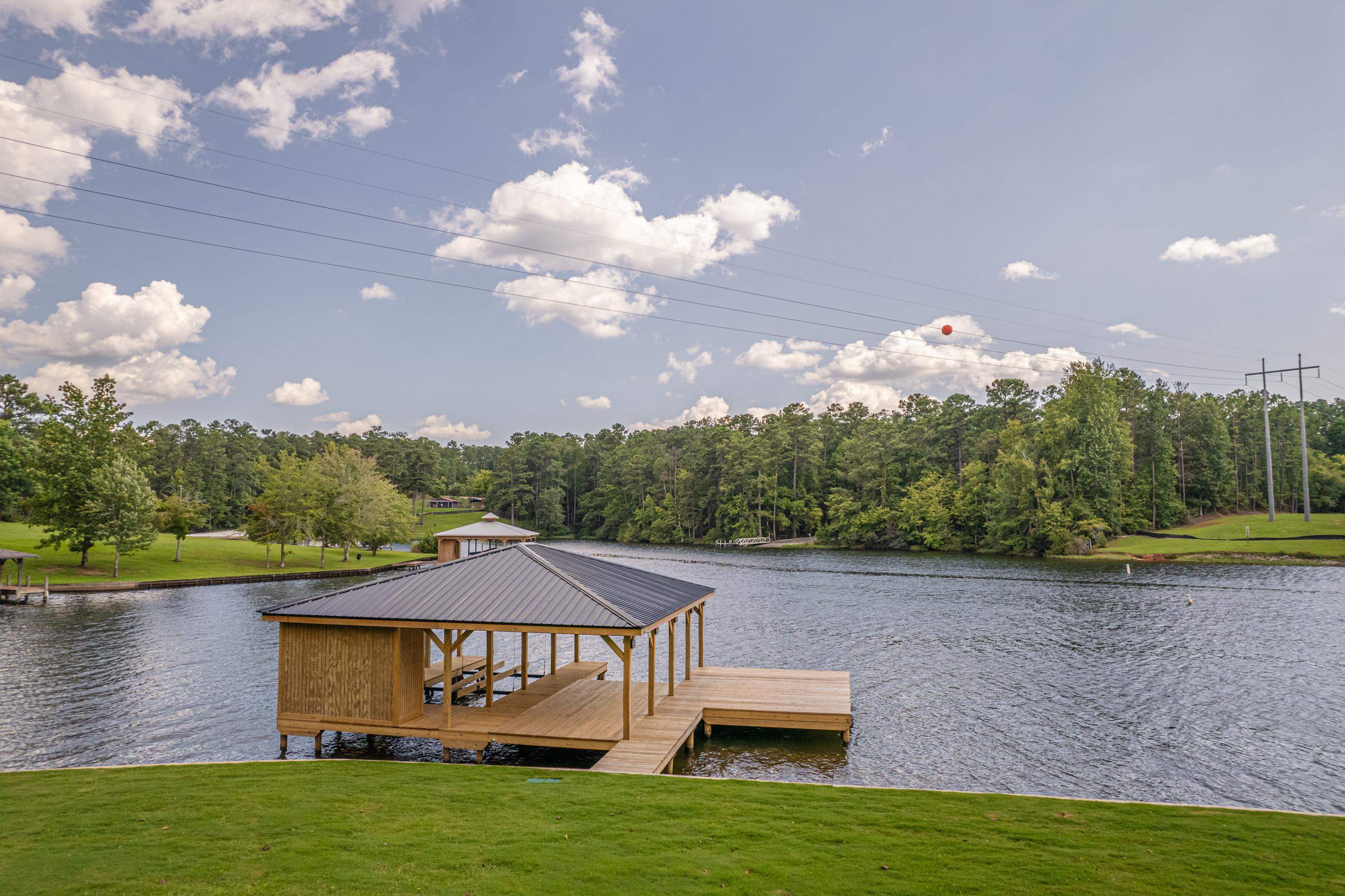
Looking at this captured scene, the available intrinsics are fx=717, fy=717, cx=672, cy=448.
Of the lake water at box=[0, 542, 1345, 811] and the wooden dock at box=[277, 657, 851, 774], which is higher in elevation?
the wooden dock at box=[277, 657, 851, 774]

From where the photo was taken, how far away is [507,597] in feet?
44.0

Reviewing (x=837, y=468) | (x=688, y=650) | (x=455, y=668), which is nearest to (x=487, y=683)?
(x=455, y=668)

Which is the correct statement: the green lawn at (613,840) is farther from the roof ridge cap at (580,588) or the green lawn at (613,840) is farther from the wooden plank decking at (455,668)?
the wooden plank decking at (455,668)

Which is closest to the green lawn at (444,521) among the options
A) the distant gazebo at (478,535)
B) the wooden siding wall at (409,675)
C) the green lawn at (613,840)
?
the distant gazebo at (478,535)

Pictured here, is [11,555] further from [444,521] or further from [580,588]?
[444,521]

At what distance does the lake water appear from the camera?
1316 centimetres

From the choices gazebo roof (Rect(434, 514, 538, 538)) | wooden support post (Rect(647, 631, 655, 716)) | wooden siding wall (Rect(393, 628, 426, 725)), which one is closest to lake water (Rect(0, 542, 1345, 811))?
wooden support post (Rect(647, 631, 655, 716))

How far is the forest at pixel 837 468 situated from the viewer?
178 ft

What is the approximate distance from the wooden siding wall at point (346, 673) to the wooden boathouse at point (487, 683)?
0.07 feet

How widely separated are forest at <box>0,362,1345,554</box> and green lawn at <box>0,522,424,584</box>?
1782 millimetres

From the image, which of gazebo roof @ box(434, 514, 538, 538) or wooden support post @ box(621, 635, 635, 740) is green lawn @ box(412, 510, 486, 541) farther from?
wooden support post @ box(621, 635, 635, 740)

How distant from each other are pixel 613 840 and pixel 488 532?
27765 mm

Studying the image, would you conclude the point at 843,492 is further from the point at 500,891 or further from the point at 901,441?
the point at 500,891

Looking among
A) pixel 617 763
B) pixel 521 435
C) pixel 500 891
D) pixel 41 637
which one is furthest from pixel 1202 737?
pixel 521 435
